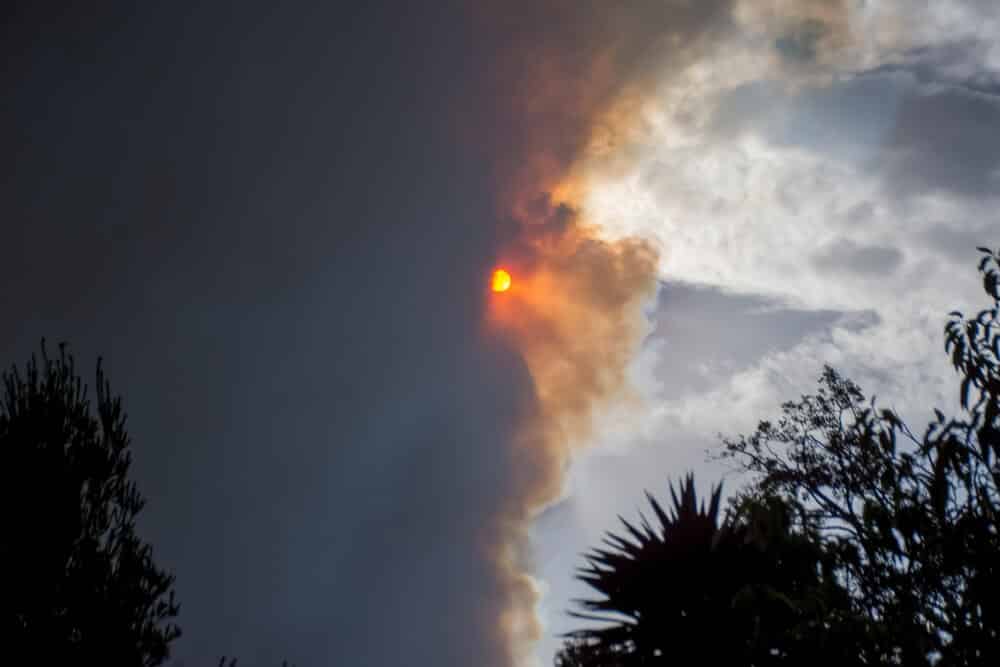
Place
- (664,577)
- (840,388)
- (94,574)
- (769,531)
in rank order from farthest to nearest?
1. (840,388)
2. (664,577)
3. (94,574)
4. (769,531)

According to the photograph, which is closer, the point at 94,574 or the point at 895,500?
the point at 895,500

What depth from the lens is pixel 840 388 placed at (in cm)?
1455

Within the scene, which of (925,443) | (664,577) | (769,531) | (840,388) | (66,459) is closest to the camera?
(925,443)

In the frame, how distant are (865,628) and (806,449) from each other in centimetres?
1027

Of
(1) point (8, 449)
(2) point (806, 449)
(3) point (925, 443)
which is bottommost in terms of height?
(3) point (925, 443)

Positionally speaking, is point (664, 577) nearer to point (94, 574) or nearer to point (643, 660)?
point (643, 660)

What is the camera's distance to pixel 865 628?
17.7 ft

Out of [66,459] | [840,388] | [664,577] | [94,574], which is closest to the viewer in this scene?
[94,574]

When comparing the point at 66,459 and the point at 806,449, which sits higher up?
the point at 806,449

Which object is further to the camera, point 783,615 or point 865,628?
point 783,615

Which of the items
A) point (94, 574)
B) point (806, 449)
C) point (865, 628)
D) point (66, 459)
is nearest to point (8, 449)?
point (66, 459)

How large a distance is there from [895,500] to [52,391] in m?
13.5

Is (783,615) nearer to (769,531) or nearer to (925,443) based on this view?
(769,531)

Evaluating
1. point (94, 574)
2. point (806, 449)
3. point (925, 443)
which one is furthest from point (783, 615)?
point (94, 574)
